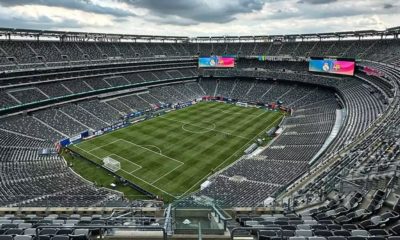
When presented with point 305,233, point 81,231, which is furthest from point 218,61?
point 81,231

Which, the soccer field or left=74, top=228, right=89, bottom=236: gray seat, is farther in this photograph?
the soccer field

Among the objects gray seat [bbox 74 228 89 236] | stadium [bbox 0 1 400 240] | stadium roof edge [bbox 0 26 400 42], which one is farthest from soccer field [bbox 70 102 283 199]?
stadium roof edge [bbox 0 26 400 42]

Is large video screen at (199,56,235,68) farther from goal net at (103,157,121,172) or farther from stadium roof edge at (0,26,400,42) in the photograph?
goal net at (103,157,121,172)

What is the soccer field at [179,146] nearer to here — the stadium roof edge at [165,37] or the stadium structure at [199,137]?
the stadium structure at [199,137]

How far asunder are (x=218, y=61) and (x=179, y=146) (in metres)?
54.0

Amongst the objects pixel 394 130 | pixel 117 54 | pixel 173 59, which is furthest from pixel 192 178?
pixel 173 59

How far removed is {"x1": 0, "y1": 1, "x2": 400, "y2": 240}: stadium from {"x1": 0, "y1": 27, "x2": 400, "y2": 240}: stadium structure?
19cm

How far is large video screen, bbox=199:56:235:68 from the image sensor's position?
10000 cm

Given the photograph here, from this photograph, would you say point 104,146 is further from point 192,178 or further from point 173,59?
point 173,59

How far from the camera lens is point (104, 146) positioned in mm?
52438

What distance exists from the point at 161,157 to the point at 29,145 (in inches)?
796

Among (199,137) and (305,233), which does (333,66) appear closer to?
(199,137)

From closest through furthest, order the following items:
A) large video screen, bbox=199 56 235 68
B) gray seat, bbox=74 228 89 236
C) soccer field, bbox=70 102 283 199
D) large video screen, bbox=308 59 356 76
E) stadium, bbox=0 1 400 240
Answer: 1. gray seat, bbox=74 228 89 236
2. stadium, bbox=0 1 400 240
3. soccer field, bbox=70 102 283 199
4. large video screen, bbox=308 59 356 76
5. large video screen, bbox=199 56 235 68

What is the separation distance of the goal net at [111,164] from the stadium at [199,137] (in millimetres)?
188
